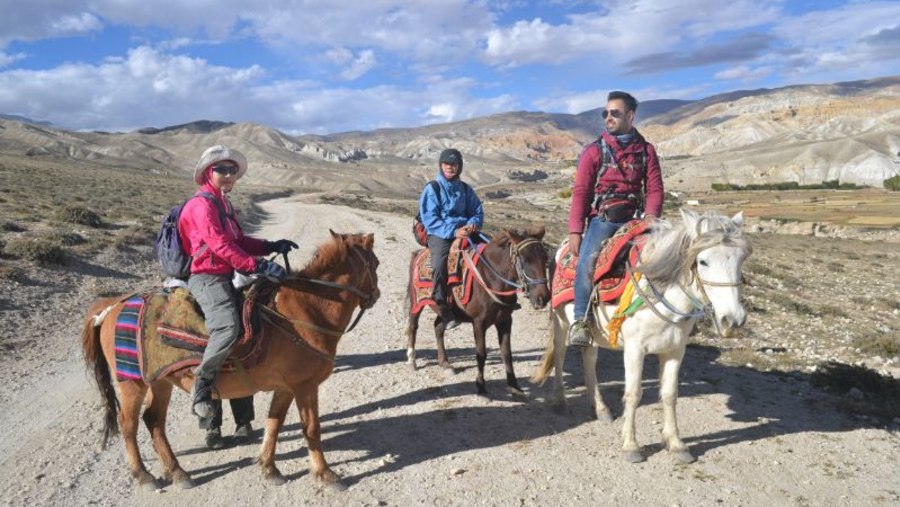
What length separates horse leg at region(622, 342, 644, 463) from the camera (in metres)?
5.30

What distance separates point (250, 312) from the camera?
464cm

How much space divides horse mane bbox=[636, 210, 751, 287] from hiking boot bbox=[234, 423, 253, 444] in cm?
449

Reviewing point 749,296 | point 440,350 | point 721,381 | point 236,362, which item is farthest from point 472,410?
point 749,296

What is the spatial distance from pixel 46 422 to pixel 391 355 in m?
4.63

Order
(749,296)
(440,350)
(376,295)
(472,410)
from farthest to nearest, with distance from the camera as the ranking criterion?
(749,296), (440,350), (472,410), (376,295)

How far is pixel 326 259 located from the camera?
5.06 meters

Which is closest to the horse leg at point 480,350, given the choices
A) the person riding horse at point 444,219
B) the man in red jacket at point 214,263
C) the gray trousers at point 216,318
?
the person riding horse at point 444,219

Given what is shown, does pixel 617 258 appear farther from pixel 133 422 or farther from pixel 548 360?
pixel 133 422

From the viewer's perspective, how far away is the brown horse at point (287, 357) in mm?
4840

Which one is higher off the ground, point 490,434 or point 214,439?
point 214,439

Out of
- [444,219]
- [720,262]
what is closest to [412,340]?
[444,219]

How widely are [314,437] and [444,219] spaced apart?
3.52m

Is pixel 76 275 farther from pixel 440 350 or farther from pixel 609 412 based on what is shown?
pixel 609 412

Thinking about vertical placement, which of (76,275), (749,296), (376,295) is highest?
(376,295)
